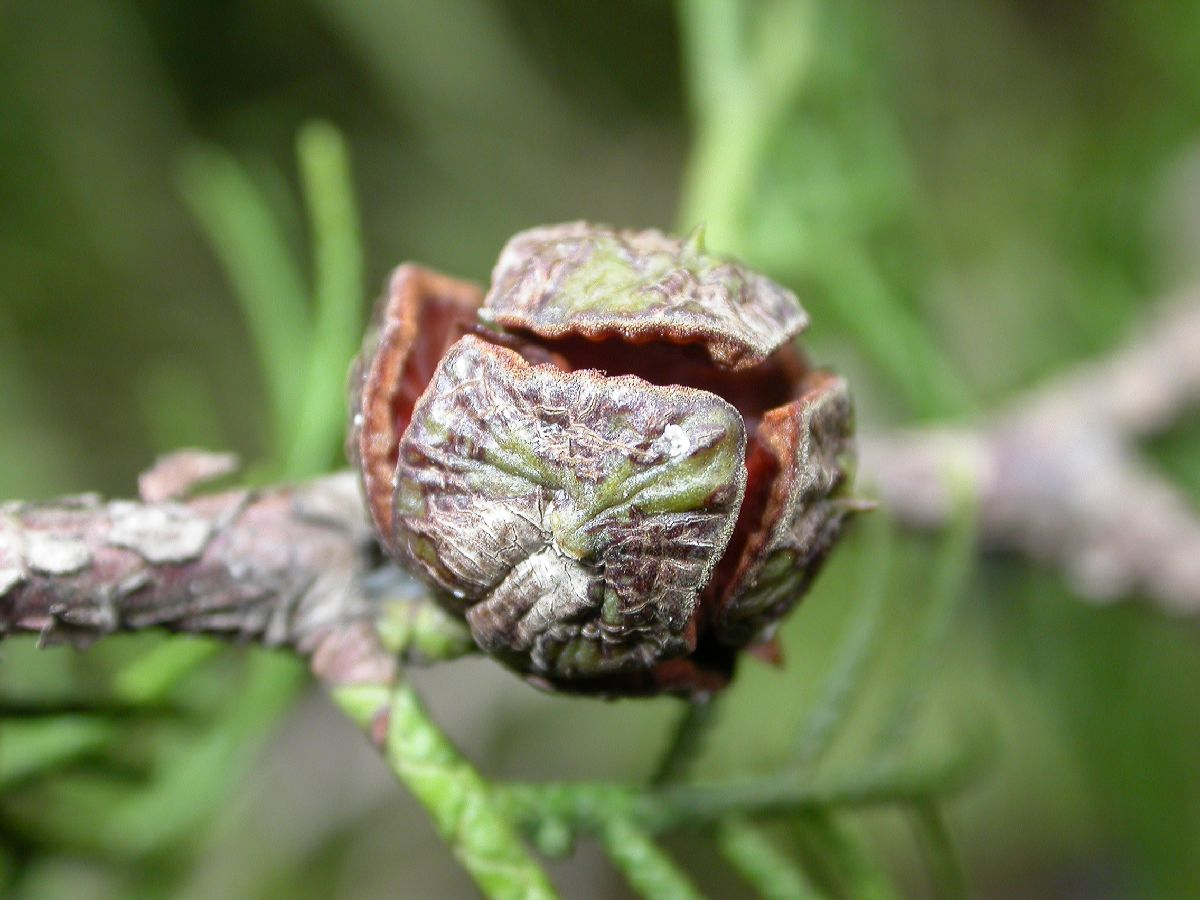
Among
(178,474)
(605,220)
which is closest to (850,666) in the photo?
(178,474)

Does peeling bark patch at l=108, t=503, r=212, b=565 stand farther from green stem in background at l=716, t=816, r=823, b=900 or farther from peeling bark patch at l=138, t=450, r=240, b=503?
green stem in background at l=716, t=816, r=823, b=900

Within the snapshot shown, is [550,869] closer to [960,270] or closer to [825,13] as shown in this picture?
[960,270]

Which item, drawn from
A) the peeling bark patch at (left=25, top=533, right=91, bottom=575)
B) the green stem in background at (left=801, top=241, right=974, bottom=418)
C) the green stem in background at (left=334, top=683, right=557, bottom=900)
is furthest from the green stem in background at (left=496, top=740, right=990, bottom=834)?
the green stem in background at (left=801, top=241, right=974, bottom=418)

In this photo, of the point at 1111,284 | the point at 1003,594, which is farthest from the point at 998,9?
the point at 1003,594

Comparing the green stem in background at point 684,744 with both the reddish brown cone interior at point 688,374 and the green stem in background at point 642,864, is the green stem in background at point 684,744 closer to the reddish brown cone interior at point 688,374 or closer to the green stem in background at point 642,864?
the green stem in background at point 642,864

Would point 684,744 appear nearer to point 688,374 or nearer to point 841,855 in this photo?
point 841,855

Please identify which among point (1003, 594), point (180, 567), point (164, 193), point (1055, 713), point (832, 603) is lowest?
point (832, 603)
